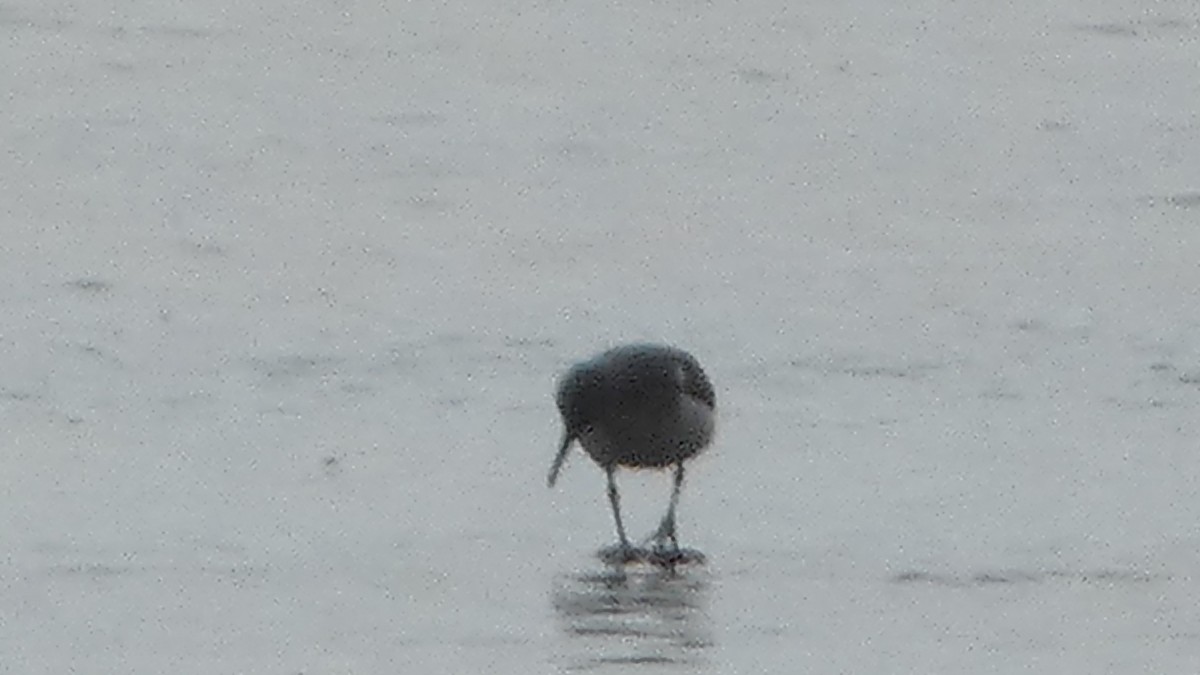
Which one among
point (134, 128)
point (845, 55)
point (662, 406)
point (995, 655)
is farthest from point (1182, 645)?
point (845, 55)

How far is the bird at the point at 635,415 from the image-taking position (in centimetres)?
965

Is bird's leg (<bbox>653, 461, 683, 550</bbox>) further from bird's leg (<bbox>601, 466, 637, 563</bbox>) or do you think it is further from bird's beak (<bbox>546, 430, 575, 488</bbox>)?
bird's beak (<bbox>546, 430, 575, 488</bbox>)

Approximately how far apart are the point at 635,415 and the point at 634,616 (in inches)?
55.6

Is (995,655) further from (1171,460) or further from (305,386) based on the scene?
(305,386)

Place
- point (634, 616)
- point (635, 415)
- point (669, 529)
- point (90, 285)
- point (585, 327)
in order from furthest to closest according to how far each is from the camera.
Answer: point (90, 285)
point (585, 327)
point (635, 415)
point (669, 529)
point (634, 616)

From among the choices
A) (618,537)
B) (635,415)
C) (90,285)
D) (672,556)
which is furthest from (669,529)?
(90,285)

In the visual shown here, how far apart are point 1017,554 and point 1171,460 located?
1.25 metres

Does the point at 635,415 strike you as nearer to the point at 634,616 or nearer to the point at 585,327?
the point at 634,616

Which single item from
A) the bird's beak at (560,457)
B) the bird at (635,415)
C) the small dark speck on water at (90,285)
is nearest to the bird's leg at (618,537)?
the bird at (635,415)

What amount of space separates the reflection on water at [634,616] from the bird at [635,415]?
796 mm

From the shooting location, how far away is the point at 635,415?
962 centimetres

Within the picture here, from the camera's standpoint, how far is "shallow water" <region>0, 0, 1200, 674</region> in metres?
8.27

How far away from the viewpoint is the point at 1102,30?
1772 centimetres

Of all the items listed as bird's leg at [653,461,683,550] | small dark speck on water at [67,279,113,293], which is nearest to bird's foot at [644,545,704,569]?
bird's leg at [653,461,683,550]
